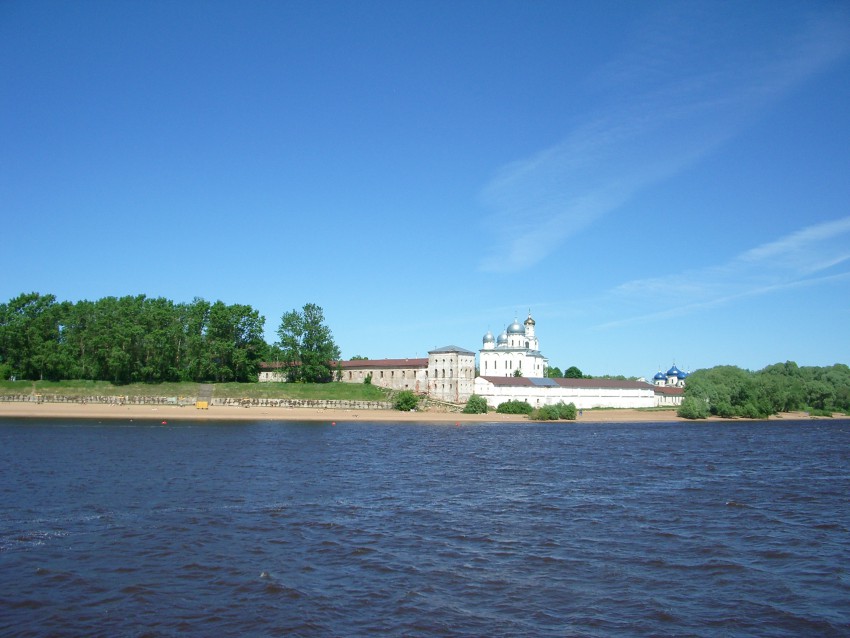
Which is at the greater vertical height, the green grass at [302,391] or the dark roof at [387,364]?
the dark roof at [387,364]

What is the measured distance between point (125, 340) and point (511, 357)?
68142 mm

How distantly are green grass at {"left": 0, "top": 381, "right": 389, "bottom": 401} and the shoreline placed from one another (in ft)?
10.2

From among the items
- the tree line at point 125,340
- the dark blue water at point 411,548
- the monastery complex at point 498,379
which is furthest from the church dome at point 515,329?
the dark blue water at point 411,548

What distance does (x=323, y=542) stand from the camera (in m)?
19.7

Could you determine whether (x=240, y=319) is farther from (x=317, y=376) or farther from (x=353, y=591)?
(x=353, y=591)

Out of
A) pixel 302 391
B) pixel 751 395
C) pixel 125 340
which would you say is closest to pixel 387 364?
pixel 302 391

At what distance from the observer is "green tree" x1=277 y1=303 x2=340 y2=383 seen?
105625mm

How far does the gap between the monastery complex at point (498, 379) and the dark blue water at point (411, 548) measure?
2621 inches

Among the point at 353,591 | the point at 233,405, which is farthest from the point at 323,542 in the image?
the point at 233,405

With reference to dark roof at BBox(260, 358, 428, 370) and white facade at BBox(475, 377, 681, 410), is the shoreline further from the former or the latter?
dark roof at BBox(260, 358, 428, 370)

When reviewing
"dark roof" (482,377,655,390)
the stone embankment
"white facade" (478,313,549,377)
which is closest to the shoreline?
the stone embankment

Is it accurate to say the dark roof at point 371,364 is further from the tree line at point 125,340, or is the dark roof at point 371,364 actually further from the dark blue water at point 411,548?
the dark blue water at point 411,548

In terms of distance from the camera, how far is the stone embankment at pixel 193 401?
8788cm

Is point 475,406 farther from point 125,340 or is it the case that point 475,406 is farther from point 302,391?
point 125,340
